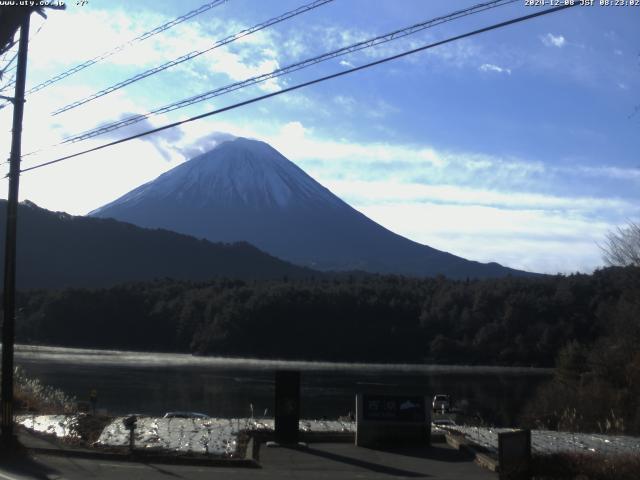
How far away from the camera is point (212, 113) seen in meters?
14.6

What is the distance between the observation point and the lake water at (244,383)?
3722 cm

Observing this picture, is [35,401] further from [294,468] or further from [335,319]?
[335,319]

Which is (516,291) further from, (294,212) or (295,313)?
(294,212)

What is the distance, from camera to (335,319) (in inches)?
3009

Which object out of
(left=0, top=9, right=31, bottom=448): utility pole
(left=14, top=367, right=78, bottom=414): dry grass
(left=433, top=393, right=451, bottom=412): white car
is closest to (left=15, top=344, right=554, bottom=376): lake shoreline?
(left=433, top=393, right=451, bottom=412): white car

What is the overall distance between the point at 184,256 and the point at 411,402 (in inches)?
4434

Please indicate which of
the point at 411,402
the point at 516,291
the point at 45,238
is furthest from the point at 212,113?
the point at 45,238

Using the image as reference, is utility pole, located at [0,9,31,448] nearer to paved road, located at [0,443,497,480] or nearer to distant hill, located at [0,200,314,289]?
paved road, located at [0,443,497,480]

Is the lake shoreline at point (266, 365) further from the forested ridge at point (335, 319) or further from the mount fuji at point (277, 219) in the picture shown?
the mount fuji at point (277, 219)

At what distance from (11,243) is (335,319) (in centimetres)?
6063

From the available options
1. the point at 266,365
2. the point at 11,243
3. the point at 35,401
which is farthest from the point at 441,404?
the point at 266,365

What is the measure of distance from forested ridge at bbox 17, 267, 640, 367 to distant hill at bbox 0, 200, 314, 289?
54.3 ft

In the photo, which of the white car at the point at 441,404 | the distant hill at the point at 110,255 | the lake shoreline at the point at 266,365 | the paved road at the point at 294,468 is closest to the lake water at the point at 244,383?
the lake shoreline at the point at 266,365

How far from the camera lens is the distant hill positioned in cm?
10406
